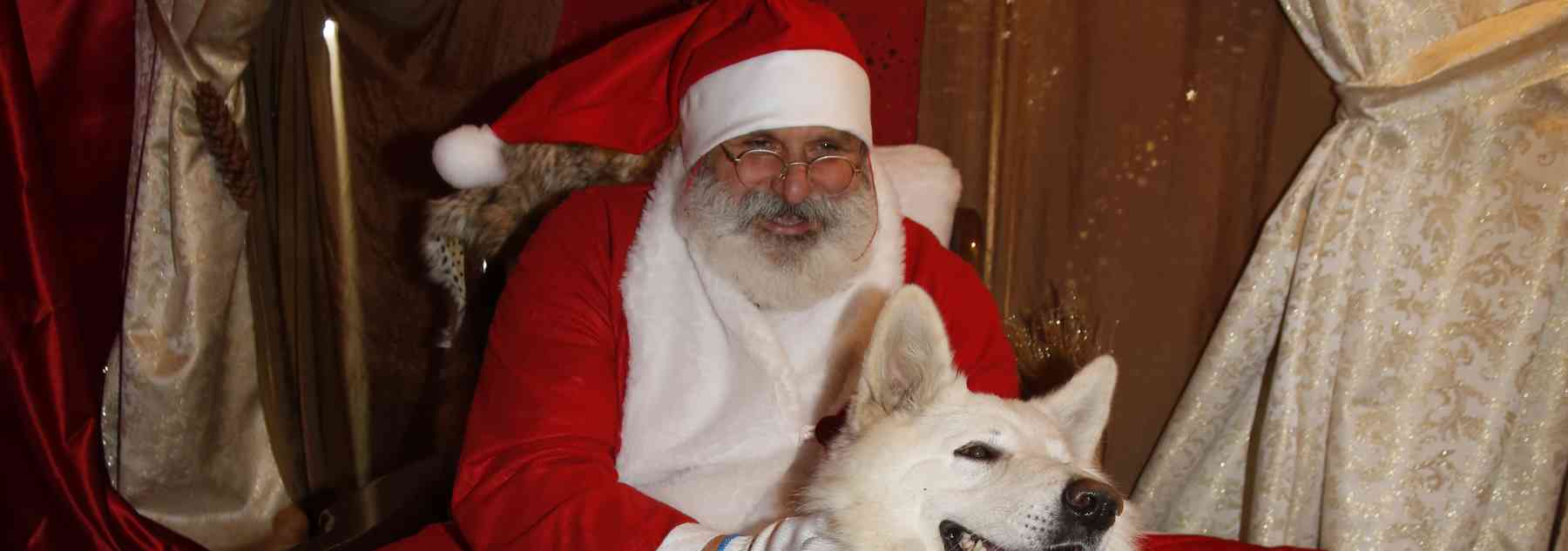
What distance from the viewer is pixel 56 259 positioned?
2270mm

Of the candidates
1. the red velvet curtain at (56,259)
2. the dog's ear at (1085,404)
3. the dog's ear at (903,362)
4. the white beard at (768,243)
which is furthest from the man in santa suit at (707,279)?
the red velvet curtain at (56,259)

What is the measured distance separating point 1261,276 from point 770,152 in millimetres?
1346

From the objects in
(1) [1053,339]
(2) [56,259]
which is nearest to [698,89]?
(1) [1053,339]

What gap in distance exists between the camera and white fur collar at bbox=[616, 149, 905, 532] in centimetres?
183

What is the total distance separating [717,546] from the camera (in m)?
1.47

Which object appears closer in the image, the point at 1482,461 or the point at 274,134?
the point at 1482,461

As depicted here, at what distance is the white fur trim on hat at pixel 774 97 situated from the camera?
1898 millimetres

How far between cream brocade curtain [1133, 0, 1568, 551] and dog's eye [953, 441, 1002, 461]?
145 centimetres

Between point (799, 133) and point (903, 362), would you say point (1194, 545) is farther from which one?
point (799, 133)

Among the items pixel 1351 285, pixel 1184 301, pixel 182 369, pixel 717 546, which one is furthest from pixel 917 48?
pixel 182 369

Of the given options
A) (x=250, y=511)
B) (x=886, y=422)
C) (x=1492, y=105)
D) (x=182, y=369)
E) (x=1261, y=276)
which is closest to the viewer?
(x=886, y=422)

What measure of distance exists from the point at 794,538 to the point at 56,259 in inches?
70.7

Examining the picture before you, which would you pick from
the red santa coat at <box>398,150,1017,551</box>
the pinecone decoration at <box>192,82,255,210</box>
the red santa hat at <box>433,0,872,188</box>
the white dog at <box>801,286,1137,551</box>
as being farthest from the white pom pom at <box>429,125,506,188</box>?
the pinecone decoration at <box>192,82,255,210</box>

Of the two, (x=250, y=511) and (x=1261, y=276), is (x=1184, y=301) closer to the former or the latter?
(x=1261, y=276)
